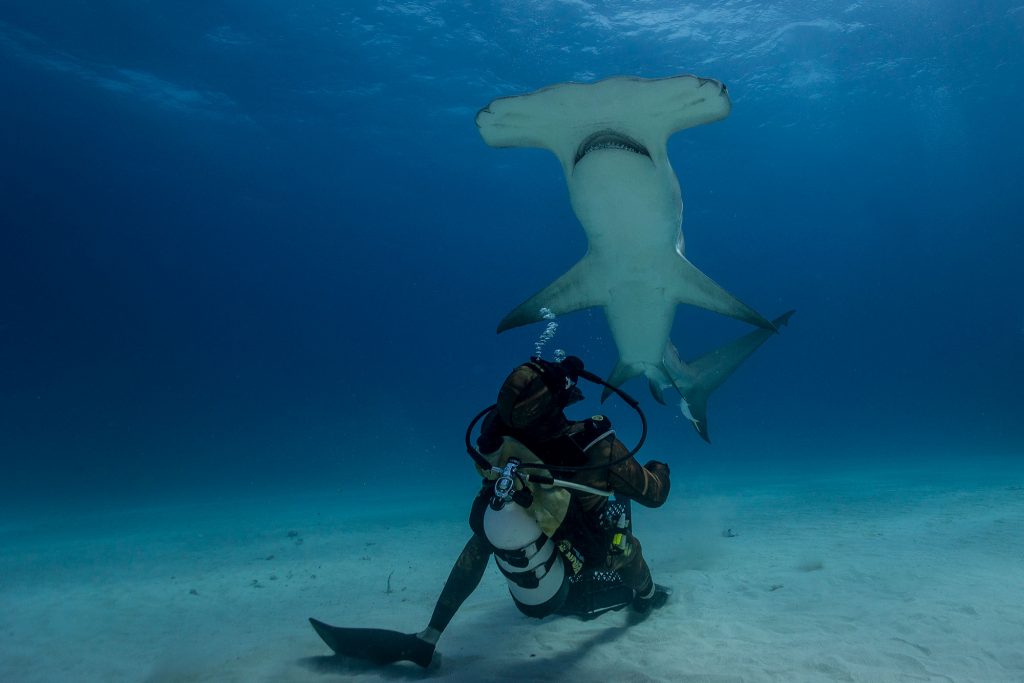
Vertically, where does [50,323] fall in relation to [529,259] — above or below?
below

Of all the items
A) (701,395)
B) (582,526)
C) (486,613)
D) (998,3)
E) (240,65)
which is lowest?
(486,613)

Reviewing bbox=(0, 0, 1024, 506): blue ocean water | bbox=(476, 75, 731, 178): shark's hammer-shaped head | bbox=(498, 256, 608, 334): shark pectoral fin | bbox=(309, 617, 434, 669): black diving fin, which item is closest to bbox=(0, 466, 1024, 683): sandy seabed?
bbox=(309, 617, 434, 669): black diving fin

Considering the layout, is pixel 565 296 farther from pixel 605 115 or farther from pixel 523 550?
pixel 523 550

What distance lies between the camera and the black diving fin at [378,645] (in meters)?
3.64

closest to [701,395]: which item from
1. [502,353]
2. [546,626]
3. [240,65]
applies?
[546,626]

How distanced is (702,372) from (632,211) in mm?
2852

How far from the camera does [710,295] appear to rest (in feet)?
A: 19.4

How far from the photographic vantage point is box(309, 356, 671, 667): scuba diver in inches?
113

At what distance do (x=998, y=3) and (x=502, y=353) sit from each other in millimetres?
82531

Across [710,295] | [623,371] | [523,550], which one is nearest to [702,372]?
[623,371]

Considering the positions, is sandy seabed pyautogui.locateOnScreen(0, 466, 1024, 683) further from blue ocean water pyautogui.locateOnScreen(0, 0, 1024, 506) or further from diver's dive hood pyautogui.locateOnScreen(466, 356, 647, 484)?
blue ocean water pyautogui.locateOnScreen(0, 0, 1024, 506)

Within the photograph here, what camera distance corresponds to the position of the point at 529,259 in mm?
66500

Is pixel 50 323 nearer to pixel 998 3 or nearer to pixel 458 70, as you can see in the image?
pixel 458 70

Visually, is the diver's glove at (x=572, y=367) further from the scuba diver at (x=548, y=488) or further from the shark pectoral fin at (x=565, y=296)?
the shark pectoral fin at (x=565, y=296)
